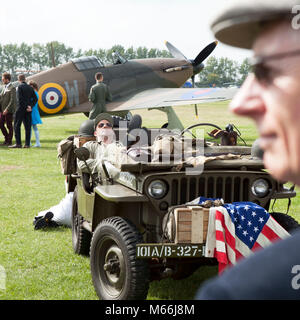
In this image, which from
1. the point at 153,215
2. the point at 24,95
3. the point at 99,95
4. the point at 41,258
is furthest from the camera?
the point at 99,95

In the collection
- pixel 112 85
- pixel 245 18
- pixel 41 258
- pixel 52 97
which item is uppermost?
pixel 112 85

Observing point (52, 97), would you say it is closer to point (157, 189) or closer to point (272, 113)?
point (157, 189)

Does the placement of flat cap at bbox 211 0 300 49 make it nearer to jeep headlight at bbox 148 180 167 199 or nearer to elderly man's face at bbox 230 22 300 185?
elderly man's face at bbox 230 22 300 185

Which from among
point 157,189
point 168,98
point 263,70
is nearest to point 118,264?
point 157,189

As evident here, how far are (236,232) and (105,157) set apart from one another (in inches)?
65.0

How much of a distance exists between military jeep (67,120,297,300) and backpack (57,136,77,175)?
5.41ft

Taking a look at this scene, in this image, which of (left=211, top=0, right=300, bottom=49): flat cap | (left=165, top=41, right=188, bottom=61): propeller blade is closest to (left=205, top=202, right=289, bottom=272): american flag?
(left=211, top=0, right=300, bottom=49): flat cap

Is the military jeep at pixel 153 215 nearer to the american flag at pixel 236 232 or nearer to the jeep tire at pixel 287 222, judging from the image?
the jeep tire at pixel 287 222

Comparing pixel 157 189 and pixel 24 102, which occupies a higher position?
pixel 24 102

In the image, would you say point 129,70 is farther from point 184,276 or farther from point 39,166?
point 184,276

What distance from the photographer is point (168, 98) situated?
15609mm

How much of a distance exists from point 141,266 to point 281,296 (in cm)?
336

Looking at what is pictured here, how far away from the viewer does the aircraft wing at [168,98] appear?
49.1ft
